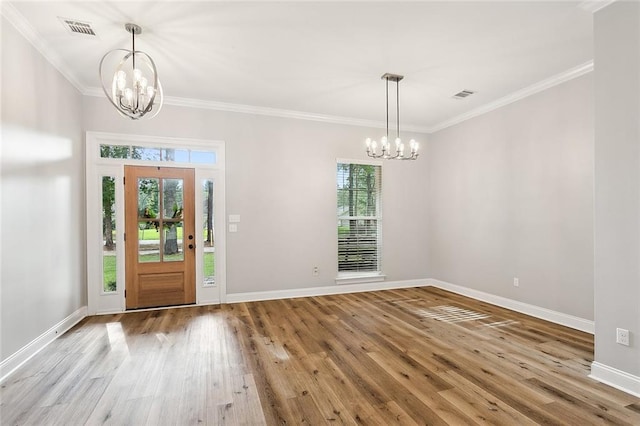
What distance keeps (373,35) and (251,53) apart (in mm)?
1289

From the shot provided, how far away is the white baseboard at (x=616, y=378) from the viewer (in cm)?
235

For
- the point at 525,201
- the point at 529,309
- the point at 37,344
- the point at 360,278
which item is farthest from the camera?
the point at 360,278

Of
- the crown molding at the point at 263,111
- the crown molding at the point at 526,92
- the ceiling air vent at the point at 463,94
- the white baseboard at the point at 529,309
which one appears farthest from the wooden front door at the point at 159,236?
the crown molding at the point at 526,92

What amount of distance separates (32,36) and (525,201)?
595 cm

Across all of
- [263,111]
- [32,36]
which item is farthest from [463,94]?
[32,36]

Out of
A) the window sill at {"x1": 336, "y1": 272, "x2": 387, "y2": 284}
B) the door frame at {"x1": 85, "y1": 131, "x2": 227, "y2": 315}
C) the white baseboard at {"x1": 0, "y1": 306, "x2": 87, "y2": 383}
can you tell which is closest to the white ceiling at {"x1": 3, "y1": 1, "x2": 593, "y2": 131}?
the door frame at {"x1": 85, "y1": 131, "x2": 227, "y2": 315}

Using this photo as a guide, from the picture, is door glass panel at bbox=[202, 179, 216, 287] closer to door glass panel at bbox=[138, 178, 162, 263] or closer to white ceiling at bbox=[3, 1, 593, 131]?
door glass panel at bbox=[138, 178, 162, 263]

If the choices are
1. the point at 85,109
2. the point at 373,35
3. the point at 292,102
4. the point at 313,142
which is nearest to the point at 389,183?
the point at 313,142

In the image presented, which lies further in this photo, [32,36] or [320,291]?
[320,291]

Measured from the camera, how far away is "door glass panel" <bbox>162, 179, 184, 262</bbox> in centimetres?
467

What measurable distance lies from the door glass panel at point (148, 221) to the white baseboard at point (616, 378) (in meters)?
5.10

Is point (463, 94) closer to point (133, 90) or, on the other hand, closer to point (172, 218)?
point (133, 90)

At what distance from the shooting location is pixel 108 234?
4.44m

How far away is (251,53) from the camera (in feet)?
11.1
